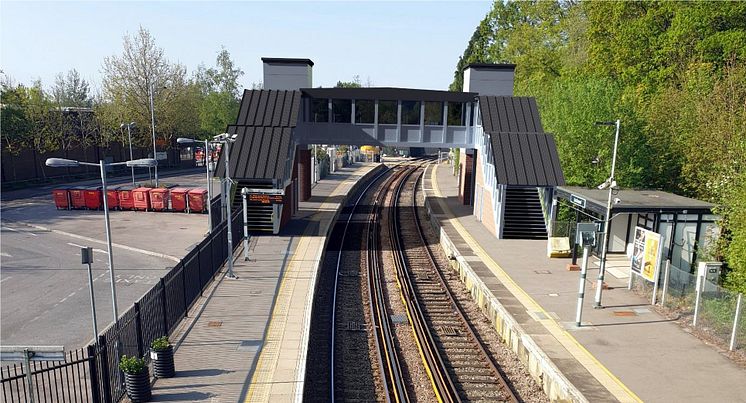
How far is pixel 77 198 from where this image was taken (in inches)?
1426

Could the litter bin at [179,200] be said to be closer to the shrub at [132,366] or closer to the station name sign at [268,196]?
the station name sign at [268,196]

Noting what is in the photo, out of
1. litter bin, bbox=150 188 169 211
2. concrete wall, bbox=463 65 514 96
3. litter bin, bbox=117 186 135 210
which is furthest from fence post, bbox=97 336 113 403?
concrete wall, bbox=463 65 514 96

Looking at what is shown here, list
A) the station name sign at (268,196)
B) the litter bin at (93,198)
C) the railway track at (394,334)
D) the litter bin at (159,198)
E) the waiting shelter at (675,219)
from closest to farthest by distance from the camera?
the railway track at (394,334)
the waiting shelter at (675,219)
the station name sign at (268,196)
the litter bin at (159,198)
the litter bin at (93,198)

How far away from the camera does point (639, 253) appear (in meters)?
18.9

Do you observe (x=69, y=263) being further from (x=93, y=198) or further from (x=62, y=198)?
(x=62, y=198)

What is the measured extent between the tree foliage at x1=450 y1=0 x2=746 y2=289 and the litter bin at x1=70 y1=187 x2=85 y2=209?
3327 cm

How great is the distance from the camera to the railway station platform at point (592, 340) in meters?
12.4

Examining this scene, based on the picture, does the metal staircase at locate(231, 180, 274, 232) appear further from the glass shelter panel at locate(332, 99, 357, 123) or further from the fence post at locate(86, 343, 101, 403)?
the fence post at locate(86, 343, 101, 403)

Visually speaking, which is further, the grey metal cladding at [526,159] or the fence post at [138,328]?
the grey metal cladding at [526,159]

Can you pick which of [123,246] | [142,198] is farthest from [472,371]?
[142,198]

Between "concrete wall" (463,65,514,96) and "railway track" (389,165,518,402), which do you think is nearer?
"railway track" (389,165,518,402)

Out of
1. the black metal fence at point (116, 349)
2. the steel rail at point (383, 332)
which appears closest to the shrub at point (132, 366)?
the black metal fence at point (116, 349)

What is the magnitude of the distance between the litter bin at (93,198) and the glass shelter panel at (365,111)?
19510 mm

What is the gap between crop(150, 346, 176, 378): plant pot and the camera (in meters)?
12.4
